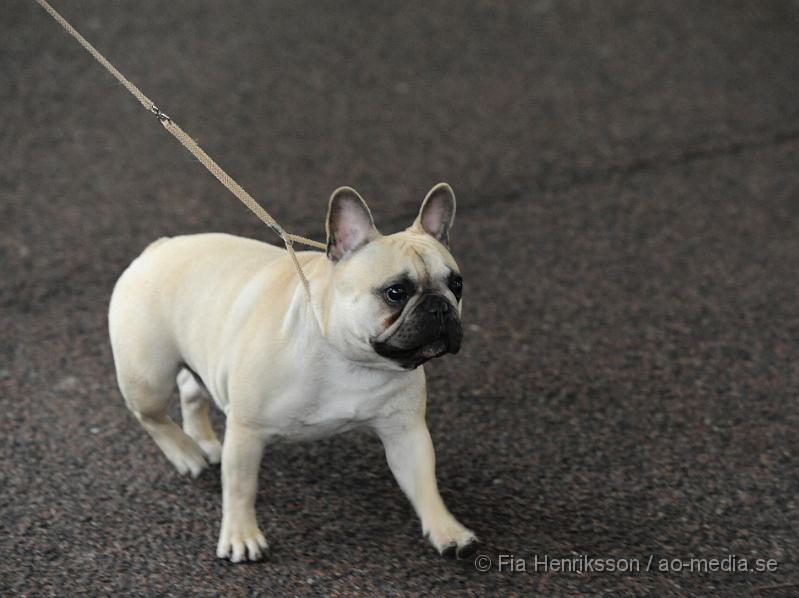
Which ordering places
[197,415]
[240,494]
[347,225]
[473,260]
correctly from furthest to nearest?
[473,260] → [197,415] → [240,494] → [347,225]

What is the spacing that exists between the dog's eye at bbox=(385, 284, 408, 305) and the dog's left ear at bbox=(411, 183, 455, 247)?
10.9 inches

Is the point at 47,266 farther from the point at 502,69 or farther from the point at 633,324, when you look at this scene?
the point at 502,69

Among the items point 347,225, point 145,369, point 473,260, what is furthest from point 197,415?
point 473,260

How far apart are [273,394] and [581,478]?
4.08 feet

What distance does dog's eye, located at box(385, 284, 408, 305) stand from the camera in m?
2.81

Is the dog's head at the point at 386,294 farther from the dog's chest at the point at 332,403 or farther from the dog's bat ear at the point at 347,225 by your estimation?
the dog's chest at the point at 332,403

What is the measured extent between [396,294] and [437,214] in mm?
347

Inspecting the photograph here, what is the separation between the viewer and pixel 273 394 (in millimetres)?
2992

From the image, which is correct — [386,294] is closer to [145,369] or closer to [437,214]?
[437,214]

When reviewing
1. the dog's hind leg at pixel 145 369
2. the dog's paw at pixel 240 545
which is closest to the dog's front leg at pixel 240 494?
the dog's paw at pixel 240 545

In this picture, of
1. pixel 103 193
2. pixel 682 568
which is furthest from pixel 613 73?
pixel 682 568

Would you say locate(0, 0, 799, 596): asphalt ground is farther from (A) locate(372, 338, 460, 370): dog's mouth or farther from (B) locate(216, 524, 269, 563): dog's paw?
(A) locate(372, 338, 460, 370): dog's mouth

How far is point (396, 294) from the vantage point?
2.81 m

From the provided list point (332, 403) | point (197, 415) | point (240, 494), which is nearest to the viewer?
point (332, 403)
